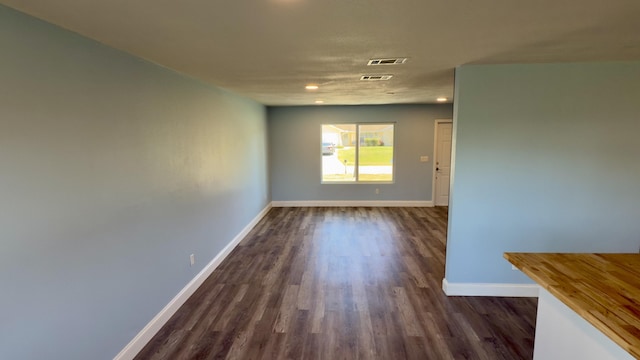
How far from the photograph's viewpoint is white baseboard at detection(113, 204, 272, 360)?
246 centimetres

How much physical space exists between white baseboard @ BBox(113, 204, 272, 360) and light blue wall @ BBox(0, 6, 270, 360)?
7 centimetres

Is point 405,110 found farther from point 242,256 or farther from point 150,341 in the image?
point 150,341

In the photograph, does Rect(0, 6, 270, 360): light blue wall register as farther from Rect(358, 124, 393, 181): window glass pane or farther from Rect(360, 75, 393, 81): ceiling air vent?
Rect(358, 124, 393, 181): window glass pane

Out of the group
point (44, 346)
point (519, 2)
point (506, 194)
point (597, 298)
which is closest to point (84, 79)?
point (44, 346)

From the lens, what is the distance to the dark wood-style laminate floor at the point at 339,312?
257 centimetres

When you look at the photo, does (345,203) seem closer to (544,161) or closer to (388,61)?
(544,161)

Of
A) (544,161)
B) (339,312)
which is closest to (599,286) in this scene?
(544,161)

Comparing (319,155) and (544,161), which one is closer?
A: (544,161)

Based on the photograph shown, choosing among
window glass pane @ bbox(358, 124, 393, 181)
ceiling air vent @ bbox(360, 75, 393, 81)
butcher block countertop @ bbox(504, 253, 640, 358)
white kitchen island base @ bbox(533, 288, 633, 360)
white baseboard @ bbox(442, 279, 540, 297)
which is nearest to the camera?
butcher block countertop @ bbox(504, 253, 640, 358)

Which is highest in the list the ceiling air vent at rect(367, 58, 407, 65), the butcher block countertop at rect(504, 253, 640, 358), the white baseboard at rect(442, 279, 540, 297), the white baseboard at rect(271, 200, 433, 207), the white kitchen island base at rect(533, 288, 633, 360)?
the ceiling air vent at rect(367, 58, 407, 65)

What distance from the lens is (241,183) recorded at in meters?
5.39

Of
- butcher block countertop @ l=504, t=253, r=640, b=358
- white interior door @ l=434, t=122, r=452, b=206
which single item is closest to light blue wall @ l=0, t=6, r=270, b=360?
butcher block countertop @ l=504, t=253, r=640, b=358

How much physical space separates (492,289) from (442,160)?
4650mm

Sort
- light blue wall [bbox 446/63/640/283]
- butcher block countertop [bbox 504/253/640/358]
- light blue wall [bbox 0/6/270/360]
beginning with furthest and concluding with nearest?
1. light blue wall [bbox 446/63/640/283]
2. light blue wall [bbox 0/6/270/360]
3. butcher block countertop [bbox 504/253/640/358]
